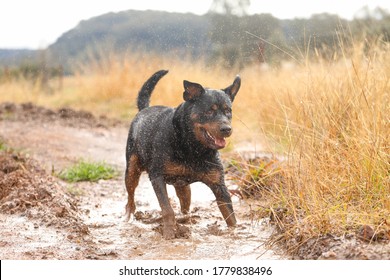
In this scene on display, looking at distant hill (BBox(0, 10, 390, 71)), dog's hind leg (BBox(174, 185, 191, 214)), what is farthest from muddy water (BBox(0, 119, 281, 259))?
distant hill (BBox(0, 10, 390, 71))

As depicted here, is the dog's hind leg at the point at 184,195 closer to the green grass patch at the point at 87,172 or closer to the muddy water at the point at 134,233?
the muddy water at the point at 134,233

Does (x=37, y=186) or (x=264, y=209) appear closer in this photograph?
(x=264, y=209)

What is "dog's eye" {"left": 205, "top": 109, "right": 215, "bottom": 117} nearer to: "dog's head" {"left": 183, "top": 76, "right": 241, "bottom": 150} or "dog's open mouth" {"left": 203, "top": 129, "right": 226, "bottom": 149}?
"dog's head" {"left": 183, "top": 76, "right": 241, "bottom": 150}

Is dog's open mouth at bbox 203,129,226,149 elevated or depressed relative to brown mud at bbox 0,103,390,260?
elevated

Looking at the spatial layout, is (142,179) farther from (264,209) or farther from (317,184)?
(317,184)

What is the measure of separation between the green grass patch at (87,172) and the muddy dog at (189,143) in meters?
2.81

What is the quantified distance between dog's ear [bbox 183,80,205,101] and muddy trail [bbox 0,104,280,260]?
1.07 m

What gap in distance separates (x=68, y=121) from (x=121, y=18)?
3340 mm

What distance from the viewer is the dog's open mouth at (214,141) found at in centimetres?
477

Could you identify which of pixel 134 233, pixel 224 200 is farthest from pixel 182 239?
pixel 134 233

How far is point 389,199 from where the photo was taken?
14.4ft

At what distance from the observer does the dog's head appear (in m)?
4.75

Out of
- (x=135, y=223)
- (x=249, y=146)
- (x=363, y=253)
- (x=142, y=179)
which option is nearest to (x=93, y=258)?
(x=135, y=223)

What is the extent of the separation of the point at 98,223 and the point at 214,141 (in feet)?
5.80
